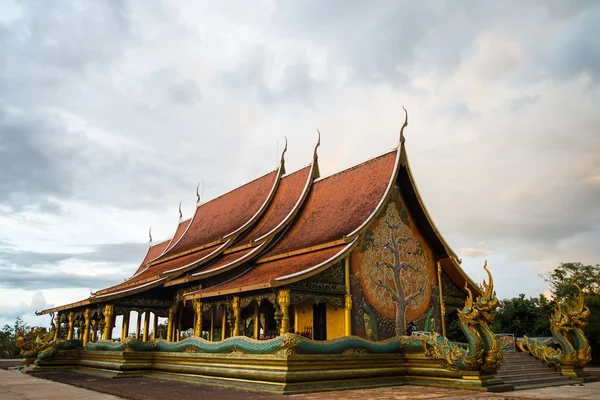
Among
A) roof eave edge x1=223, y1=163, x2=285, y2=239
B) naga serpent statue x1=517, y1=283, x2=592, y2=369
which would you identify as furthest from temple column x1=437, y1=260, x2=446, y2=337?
roof eave edge x1=223, y1=163, x2=285, y2=239

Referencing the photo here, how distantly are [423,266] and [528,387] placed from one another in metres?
4.16

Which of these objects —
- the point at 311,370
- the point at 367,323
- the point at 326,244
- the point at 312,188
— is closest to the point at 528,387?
the point at 367,323

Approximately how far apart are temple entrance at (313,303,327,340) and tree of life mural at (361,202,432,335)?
46.3 inches

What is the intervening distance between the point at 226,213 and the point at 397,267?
300 inches

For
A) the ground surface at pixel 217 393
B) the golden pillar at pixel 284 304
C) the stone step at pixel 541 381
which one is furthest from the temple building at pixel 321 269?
the stone step at pixel 541 381

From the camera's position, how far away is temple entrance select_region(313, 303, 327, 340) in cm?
1149

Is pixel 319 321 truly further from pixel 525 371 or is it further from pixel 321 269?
pixel 525 371

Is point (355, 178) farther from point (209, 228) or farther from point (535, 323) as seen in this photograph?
point (535, 323)

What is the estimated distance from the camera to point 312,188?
14.7 metres

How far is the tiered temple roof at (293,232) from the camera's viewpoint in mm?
11383

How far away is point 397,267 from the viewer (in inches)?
476

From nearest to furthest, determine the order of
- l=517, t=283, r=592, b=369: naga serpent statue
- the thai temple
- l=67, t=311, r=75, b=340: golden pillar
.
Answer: the thai temple
l=517, t=283, r=592, b=369: naga serpent statue
l=67, t=311, r=75, b=340: golden pillar

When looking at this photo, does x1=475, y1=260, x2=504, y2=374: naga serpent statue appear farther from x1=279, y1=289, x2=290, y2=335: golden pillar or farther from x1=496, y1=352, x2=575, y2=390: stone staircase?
x1=279, y1=289, x2=290, y2=335: golden pillar

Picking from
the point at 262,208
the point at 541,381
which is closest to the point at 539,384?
the point at 541,381
